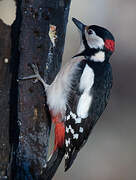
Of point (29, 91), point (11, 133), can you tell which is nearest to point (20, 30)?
point (29, 91)

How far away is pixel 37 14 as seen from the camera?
303 centimetres

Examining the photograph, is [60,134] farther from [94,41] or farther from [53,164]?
[94,41]

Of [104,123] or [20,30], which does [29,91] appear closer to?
[20,30]

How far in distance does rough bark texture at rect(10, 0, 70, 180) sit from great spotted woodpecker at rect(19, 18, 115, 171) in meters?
0.07

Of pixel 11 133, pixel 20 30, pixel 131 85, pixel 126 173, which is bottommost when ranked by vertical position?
pixel 126 173

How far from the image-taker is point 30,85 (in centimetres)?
307

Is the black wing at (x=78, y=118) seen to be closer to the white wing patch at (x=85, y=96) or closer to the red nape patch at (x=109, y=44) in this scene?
the white wing patch at (x=85, y=96)

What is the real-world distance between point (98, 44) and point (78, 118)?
50 cm

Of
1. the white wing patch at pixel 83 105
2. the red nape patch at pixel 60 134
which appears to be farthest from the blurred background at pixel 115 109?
the white wing patch at pixel 83 105

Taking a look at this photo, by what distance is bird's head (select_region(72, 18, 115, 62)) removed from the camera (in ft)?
10.8

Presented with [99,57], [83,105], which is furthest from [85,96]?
[99,57]

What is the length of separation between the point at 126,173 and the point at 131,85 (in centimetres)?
132

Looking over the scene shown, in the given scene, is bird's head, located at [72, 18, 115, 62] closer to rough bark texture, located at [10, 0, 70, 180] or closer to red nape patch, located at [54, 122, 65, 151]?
rough bark texture, located at [10, 0, 70, 180]

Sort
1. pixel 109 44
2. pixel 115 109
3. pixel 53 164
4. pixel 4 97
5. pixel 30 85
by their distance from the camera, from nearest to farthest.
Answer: pixel 4 97, pixel 30 85, pixel 53 164, pixel 109 44, pixel 115 109
